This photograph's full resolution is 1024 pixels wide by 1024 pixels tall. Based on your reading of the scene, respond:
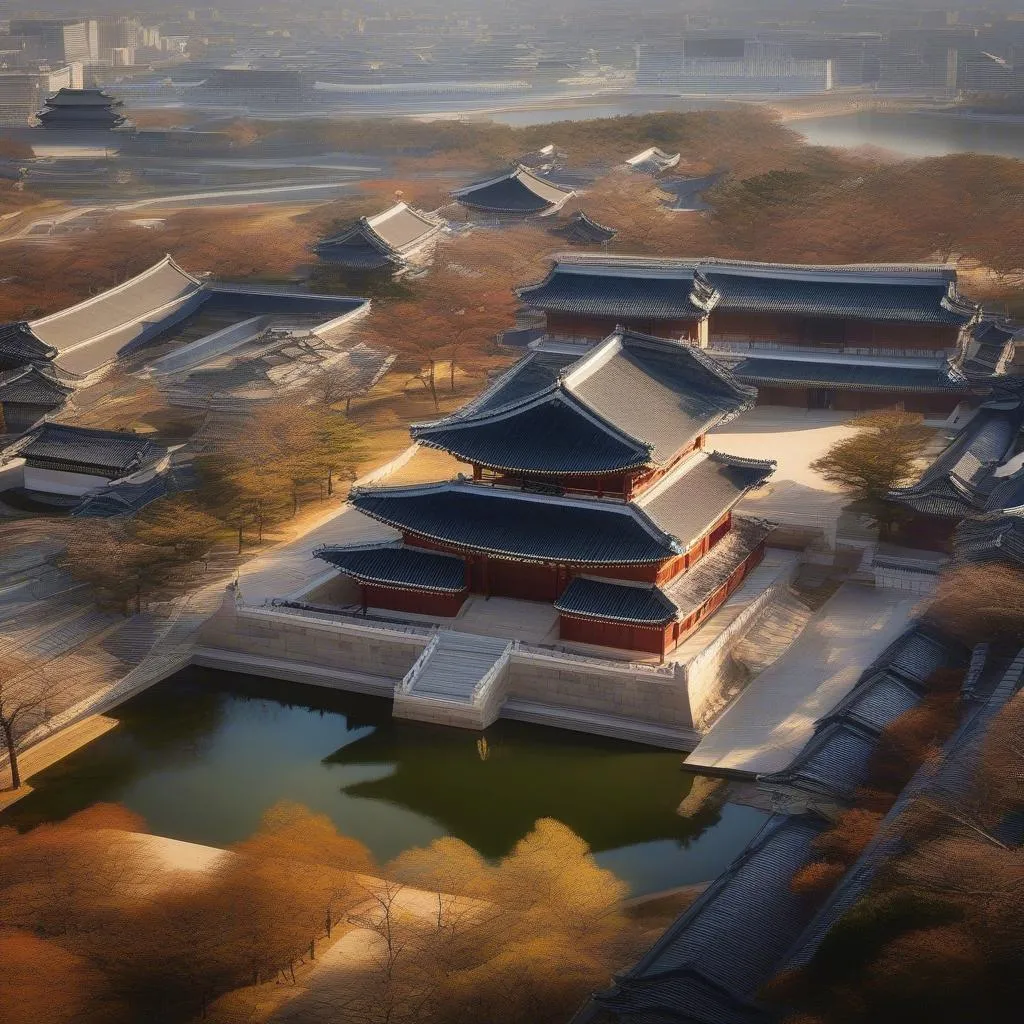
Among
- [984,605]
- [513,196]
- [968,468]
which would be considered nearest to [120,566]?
[984,605]

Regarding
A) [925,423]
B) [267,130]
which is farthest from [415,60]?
[925,423]

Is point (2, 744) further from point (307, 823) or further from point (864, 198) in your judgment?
point (864, 198)

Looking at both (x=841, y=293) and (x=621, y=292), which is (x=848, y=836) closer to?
(x=841, y=293)

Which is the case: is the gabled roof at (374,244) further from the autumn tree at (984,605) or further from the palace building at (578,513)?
the autumn tree at (984,605)

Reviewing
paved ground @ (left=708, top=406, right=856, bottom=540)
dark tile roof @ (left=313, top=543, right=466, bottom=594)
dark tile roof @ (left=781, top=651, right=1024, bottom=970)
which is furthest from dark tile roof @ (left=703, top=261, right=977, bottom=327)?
dark tile roof @ (left=781, top=651, right=1024, bottom=970)

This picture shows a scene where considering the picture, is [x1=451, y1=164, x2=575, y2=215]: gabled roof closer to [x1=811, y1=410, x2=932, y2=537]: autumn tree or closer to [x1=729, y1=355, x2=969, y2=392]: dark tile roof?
[x1=729, y1=355, x2=969, y2=392]: dark tile roof
